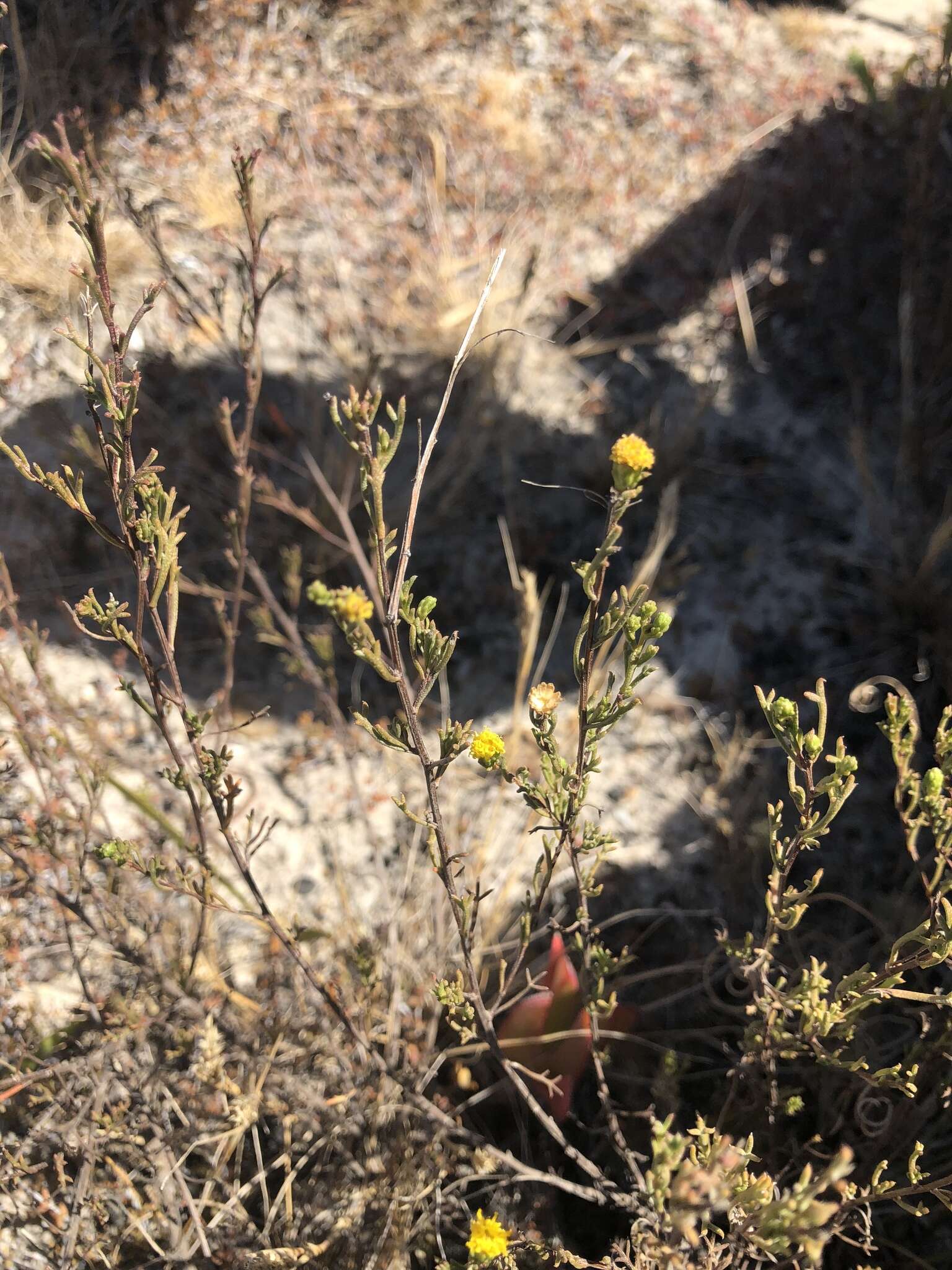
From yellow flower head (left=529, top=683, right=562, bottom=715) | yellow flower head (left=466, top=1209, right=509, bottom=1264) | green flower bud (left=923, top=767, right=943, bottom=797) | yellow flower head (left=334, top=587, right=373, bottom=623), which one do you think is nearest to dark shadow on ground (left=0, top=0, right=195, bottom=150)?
yellow flower head (left=334, top=587, right=373, bottom=623)

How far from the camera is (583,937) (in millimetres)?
1368

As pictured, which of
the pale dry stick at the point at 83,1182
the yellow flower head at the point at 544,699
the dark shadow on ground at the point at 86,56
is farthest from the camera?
the dark shadow on ground at the point at 86,56

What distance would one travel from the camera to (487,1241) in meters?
1.07

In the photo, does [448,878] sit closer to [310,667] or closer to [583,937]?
[583,937]

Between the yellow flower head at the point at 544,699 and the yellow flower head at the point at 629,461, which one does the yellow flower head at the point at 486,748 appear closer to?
the yellow flower head at the point at 544,699

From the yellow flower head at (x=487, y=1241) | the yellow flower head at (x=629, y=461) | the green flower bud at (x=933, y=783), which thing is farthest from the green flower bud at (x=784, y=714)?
the yellow flower head at (x=487, y=1241)

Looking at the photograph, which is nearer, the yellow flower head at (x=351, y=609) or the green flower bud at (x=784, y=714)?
the yellow flower head at (x=351, y=609)

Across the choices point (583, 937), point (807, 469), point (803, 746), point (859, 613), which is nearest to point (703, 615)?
point (859, 613)

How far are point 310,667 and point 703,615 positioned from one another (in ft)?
5.29

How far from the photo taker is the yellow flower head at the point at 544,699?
1.00 m

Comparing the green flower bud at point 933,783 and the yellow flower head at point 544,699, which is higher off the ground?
the yellow flower head at point 544,699

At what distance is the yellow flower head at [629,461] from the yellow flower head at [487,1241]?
0.95 metres

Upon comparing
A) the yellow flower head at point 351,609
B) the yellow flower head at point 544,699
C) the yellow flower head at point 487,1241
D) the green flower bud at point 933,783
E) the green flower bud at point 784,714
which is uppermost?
the yellow flower head at point 351,609

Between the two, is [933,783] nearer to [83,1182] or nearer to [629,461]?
[629,461]
